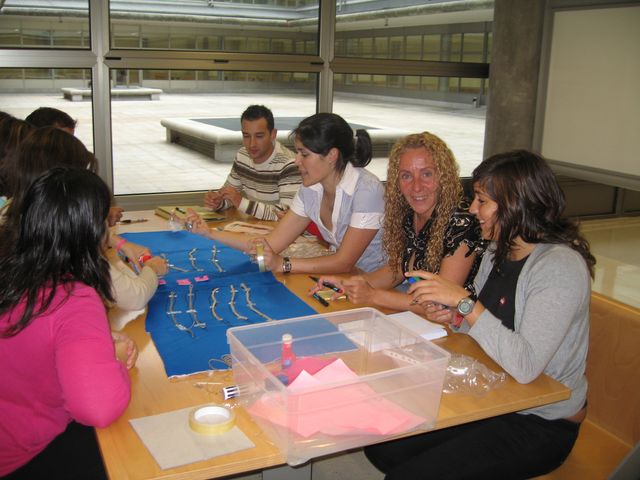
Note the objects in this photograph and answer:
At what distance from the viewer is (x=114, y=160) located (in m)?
4.25

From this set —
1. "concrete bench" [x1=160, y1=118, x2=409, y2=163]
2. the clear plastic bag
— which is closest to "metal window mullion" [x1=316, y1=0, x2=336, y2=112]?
"concrete bench" [x1=160, y1=118, x2=409, y2=163]

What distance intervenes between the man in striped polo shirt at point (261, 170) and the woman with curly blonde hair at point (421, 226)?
1.20m

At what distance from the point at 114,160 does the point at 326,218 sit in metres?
2.04

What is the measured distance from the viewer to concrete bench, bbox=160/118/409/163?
569 centimetres

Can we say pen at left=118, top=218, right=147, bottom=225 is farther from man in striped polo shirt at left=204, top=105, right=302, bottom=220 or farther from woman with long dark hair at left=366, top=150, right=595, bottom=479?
woman with long dark hair at left=366, top=150, right=595, bottom=479

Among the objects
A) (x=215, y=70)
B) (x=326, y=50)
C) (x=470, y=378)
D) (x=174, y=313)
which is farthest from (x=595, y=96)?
(x=174, y=313)

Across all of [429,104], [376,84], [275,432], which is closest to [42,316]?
[275,432]

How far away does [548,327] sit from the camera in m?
1.57

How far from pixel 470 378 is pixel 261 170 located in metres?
2.48

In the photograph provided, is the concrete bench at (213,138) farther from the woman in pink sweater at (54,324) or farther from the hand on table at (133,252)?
the woman in pink sweater at (54,324)

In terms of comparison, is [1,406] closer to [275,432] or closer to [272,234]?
[275,432]

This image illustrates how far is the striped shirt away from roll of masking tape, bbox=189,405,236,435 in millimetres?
2168

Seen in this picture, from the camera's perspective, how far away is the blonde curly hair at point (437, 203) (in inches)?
87.9

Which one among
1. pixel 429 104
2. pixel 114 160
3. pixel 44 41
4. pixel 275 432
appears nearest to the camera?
pixel 275 432
